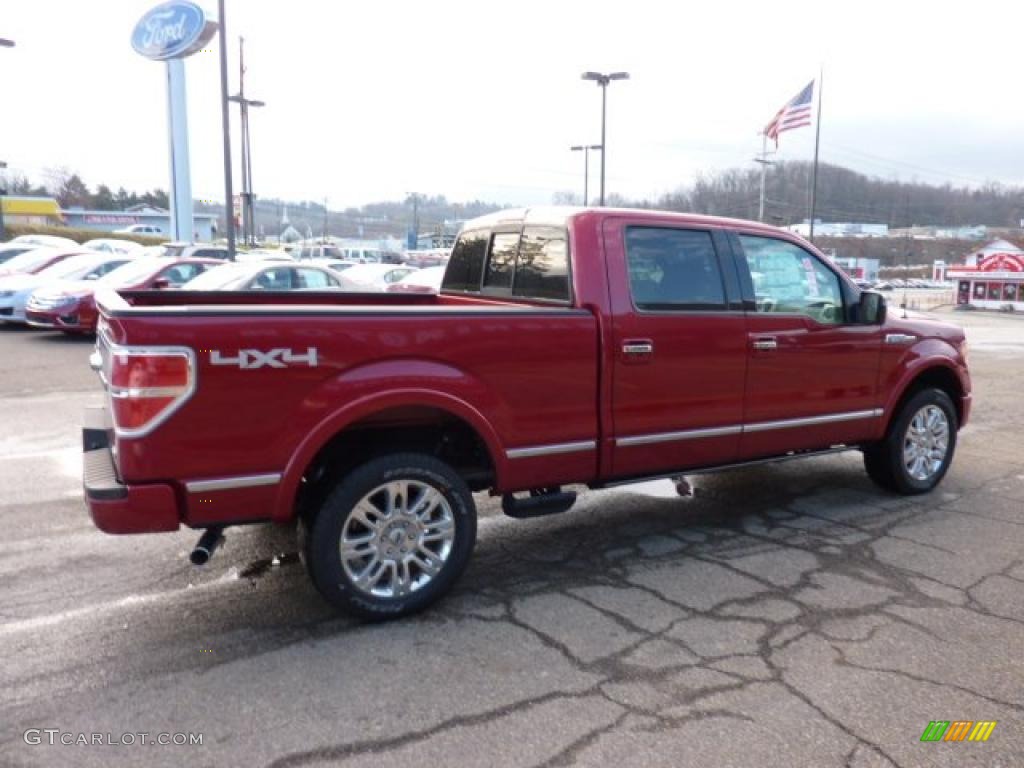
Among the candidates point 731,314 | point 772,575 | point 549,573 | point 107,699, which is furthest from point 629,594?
point 107,699

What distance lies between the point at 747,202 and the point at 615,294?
194ft

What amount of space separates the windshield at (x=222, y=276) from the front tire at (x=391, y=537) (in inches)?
393

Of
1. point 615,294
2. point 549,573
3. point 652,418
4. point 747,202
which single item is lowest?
point 549,573

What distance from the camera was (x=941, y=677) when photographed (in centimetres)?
349

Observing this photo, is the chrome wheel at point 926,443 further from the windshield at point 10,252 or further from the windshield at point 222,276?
the windshield at point 10,252

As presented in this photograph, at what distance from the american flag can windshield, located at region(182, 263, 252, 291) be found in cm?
2127

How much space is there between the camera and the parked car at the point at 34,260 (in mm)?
20475

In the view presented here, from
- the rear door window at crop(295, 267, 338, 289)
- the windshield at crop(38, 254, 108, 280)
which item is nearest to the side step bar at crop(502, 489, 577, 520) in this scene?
the rear door window at crop(295, 267, 338, 289)

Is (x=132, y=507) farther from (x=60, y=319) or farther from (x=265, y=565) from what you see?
(x=60, y=319)

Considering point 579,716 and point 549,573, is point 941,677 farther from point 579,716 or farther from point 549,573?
point 549,573

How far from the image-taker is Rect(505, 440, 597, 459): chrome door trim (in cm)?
426

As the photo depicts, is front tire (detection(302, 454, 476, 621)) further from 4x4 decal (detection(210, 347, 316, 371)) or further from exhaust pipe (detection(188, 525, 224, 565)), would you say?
4x4 decal (detection(210, 347, 316, 371))

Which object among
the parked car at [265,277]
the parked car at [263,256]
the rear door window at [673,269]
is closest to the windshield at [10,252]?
the parked car at [263,256]

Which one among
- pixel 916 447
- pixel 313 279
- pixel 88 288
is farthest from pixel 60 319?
pixel 916 447
